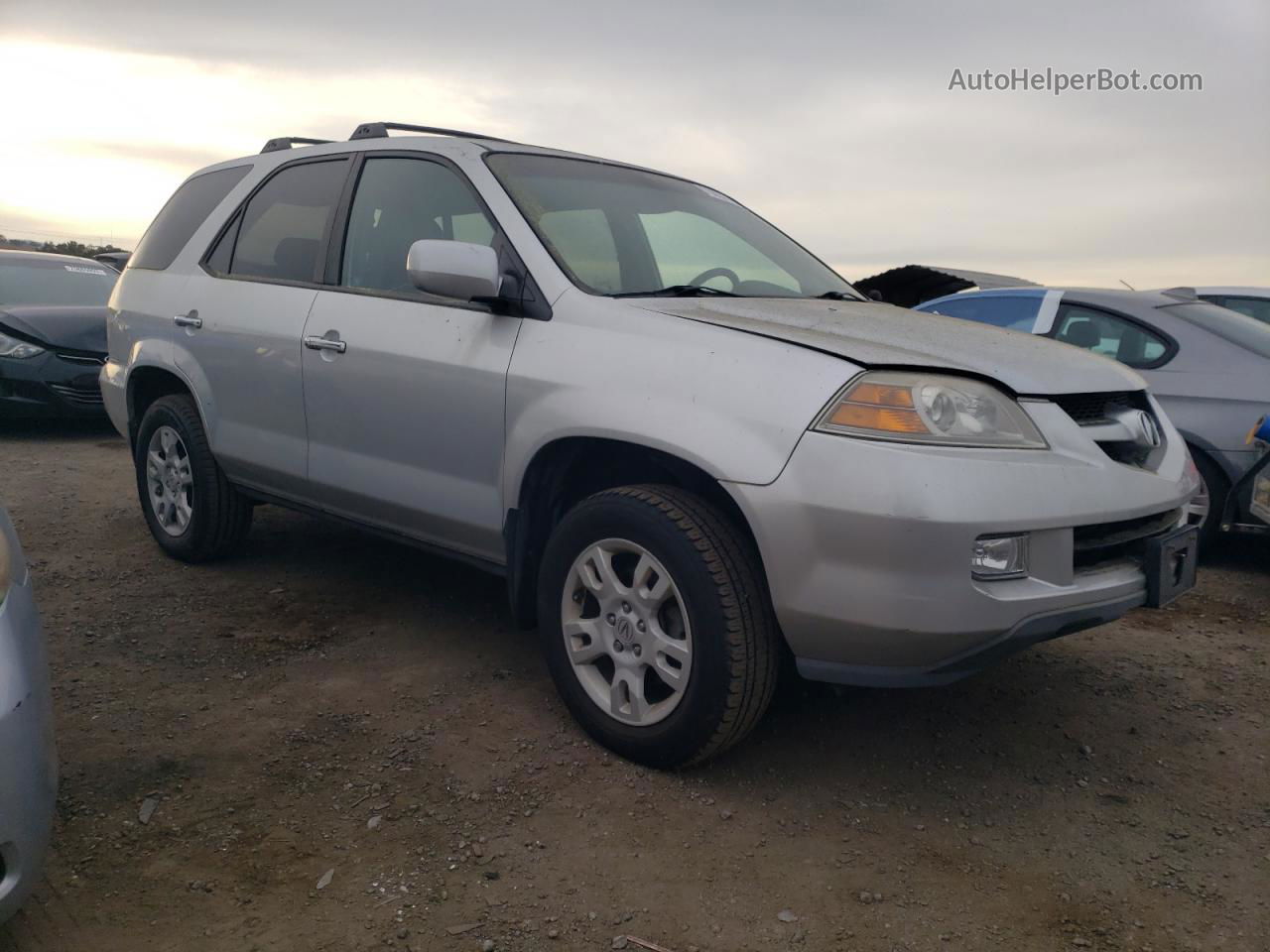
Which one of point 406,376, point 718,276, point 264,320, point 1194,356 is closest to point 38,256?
point 264,320

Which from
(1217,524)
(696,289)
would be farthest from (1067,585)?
(1217,524)

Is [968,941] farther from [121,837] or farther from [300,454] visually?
[300,454]

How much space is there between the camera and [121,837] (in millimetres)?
2498

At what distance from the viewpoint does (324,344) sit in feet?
12.1

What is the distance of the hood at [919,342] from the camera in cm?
262

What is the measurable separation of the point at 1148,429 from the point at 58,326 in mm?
8083

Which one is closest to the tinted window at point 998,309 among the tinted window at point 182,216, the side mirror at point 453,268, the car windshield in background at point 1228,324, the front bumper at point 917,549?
the car windshield in background at point 1228,324

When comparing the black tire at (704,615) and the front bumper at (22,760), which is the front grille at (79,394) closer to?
the black tire at (704,615)

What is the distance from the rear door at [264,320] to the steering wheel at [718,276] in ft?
4.60

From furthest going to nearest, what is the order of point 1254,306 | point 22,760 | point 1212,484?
point 1254,306 → point 1212,484 → point 22,760

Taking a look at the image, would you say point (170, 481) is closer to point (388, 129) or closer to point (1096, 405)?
point (388, 129)

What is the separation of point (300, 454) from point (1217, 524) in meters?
4.12

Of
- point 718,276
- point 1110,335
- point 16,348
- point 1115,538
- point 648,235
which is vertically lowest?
point 1115,538

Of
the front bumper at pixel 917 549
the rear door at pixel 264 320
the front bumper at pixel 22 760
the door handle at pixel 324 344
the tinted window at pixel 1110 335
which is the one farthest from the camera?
the tinted window at pixel 1110 335
